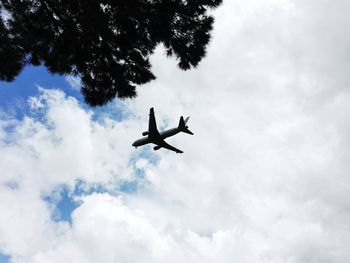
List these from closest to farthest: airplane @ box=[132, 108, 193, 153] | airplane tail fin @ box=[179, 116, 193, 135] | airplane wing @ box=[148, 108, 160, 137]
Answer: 1. airplane wing @ box=[148, 108, 160, 137]
2. airplane @ box=[132, 108, 193, 153]
3. airplane tail fin @ box=[179, 116, 193, 135]

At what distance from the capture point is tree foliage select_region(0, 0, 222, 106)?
345 inches

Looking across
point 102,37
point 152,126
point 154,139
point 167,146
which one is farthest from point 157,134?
point 102,37

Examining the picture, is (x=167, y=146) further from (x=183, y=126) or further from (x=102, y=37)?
(x=102, y=37)

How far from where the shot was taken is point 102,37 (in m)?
9.22

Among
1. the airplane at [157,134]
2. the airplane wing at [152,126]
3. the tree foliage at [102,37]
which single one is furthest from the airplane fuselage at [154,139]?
the tree foliage at [102,37]

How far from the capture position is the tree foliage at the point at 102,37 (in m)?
8.77

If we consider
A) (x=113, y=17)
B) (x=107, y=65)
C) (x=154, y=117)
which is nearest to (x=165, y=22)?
(x=113, y=17)

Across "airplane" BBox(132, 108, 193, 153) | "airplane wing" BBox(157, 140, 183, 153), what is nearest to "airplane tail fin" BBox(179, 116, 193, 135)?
"airplane" BBox(132, 108, 193, 153)

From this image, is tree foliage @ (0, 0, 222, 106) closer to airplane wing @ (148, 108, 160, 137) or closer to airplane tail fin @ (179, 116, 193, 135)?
airplane wing @ (148, 108, 160, 137)

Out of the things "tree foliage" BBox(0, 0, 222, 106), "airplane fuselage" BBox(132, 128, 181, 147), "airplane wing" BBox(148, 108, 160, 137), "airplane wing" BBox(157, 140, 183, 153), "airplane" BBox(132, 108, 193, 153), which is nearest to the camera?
"tree foliage" BBox(0, 0, 222, 106)

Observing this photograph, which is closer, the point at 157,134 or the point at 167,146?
the point at 157,134

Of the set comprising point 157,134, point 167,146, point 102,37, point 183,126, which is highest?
point 183,126

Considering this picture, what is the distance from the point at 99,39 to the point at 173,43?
1813mm

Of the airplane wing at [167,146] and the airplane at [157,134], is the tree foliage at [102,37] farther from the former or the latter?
the airplane wing at [167,146]
